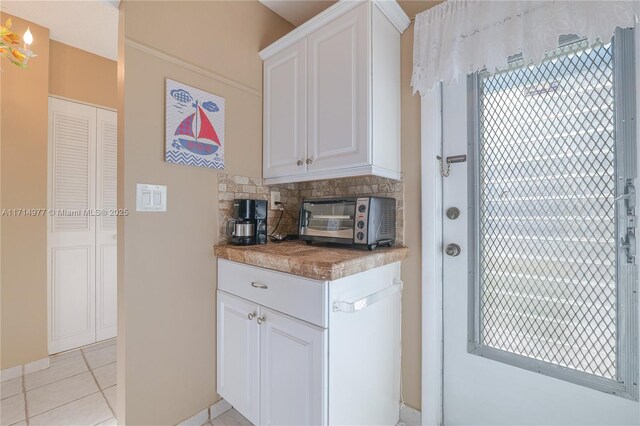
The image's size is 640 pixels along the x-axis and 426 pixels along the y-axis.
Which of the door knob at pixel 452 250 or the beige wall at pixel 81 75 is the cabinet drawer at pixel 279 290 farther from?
the beige wall at pixel 81 75

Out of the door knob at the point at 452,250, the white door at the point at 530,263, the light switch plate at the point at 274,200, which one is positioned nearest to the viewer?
the white door at the point at 530,263

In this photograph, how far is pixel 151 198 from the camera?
138 centimetres

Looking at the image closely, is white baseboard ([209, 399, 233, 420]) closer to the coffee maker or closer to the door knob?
the coffee maker

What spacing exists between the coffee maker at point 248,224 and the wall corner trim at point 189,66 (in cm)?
73

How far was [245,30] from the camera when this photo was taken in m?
1.79

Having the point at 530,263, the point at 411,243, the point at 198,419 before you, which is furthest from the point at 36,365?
the point at 530,263

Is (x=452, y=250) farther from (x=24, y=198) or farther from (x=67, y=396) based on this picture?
(x=24, y=198)

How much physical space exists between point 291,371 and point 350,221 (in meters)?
0.75

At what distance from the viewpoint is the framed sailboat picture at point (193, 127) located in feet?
4.75

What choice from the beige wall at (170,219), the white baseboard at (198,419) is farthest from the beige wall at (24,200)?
the white baseboard at (198,419)

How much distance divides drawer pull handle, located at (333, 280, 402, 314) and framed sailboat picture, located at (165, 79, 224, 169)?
1065 millimetres

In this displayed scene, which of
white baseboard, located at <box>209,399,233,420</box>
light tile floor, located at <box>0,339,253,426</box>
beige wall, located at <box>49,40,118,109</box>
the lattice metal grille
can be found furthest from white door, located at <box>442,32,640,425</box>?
beige wall, located at <box>49,40,118,109</box>

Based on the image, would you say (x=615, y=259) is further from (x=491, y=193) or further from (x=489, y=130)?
(x=489, y=130)

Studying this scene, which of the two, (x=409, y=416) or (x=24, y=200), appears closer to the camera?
(x=409, y=416)
